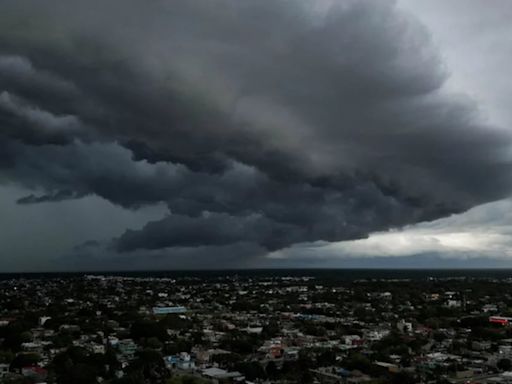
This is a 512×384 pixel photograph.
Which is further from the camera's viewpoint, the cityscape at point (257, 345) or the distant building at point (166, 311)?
the distant building at point (166, 311)

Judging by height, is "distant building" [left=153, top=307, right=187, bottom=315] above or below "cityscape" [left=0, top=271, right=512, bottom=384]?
above

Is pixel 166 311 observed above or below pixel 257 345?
above

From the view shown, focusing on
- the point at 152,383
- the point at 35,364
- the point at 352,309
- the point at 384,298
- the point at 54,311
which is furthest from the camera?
the point at 384,298

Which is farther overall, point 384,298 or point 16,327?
point 384,298

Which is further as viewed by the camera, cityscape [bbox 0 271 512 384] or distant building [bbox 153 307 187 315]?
distant building [bbox 153 307 187 315]

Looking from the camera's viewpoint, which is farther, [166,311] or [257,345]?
[166,311]

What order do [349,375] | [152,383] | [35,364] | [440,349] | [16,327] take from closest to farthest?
[152,383] < [349,375] < [35,364] < [440,349] < [16,327]

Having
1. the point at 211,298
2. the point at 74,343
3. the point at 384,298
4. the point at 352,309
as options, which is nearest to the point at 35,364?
the point at 74,343

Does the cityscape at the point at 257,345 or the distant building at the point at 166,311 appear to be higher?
the distant building at the point at 166,311

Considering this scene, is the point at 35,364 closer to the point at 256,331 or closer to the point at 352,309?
the point at 256,331

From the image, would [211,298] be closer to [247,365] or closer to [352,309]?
[352,309]
